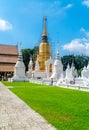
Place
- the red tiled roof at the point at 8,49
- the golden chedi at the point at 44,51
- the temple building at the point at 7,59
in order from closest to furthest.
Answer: the golden chedi at the point at 44,51
the temple building at the point at 7,59
the red tiled roof at the point at 8,49

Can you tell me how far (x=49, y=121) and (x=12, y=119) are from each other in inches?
45.3

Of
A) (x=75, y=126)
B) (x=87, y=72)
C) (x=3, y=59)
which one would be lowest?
(x=75, y=126)

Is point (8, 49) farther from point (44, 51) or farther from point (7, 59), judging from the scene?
point (44, 51)

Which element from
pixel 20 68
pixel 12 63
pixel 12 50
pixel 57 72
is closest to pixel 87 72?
pixel 57 72

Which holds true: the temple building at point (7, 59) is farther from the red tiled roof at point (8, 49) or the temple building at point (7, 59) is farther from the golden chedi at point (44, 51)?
the golden chedi at point (44, 51)

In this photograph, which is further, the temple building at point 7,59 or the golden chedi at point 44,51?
the temple building at point 7,59

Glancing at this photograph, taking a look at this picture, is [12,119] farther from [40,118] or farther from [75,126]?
[75,126]

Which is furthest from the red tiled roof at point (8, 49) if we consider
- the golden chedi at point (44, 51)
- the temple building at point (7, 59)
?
the golden chedi at point (44, 51)

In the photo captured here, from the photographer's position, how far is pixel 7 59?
182 ft

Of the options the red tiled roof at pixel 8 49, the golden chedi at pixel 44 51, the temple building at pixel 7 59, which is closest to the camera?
the golden chedi at pixel 44 51

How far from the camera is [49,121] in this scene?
6832 mm

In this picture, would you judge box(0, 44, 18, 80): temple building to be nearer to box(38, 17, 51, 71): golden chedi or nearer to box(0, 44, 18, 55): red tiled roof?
box(0, 44, 18, 55): red tiled roof

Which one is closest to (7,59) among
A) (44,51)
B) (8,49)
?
(8,49)

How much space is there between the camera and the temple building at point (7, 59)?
5179 cm
